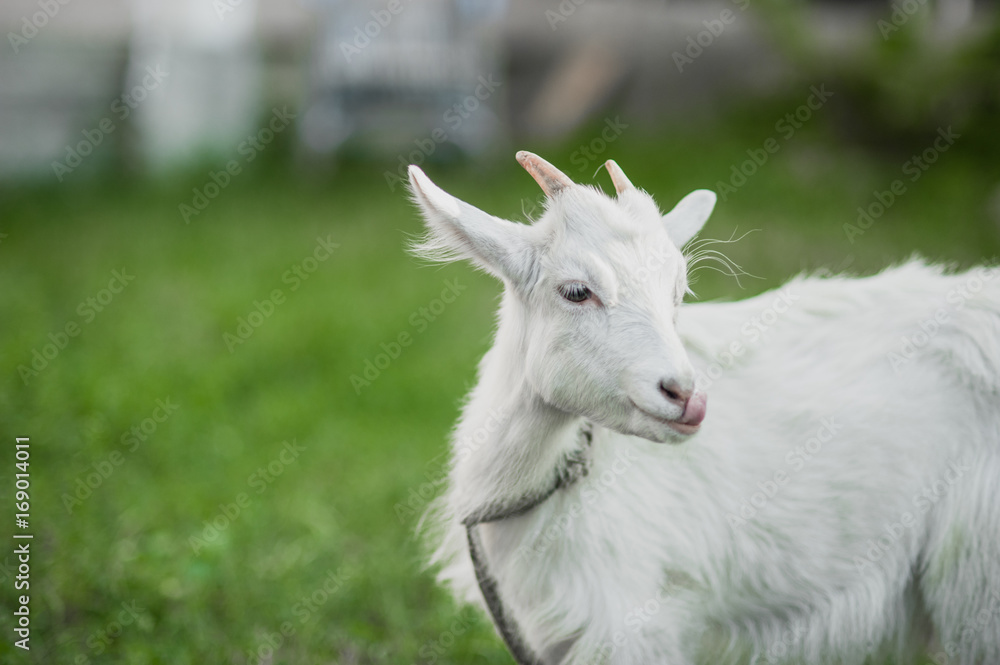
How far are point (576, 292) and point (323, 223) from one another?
645 centimetres

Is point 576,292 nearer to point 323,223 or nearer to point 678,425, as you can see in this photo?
point 678,425

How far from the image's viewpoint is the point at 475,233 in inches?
97.3

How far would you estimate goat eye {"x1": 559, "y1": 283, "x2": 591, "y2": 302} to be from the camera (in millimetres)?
2443

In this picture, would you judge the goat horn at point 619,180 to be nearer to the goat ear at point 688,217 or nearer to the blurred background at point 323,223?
the goat ear at point 688,217

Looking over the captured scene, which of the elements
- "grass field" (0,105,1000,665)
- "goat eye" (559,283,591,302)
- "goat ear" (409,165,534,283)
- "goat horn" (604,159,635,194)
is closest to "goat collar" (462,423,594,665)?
"goat eye" (559,283,591,302)

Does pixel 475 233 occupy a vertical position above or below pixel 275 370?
above

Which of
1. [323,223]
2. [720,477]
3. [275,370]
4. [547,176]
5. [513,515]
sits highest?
[547,176]

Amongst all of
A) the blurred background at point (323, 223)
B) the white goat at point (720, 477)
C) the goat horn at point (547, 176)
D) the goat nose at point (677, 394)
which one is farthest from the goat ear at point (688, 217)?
the blurred background at point (323, 223)

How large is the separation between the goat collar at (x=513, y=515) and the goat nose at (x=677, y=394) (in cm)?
48

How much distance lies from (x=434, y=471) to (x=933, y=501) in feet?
9.77

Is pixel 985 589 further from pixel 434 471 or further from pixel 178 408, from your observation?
pixel 178 408

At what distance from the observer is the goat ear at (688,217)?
2.73m

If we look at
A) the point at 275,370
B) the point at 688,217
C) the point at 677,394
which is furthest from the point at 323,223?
the point at 677,394

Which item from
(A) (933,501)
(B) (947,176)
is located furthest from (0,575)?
(B) (947,176)
